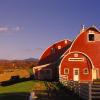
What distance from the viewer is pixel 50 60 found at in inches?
3159

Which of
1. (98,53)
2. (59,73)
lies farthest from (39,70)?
(98,53)

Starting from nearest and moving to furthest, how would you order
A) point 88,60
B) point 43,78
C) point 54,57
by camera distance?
point 88,60, point 43,78, point 54,57

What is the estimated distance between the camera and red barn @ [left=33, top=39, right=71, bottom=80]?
7094cm

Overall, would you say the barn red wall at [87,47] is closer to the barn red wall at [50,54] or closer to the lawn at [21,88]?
the barn red wall at [50,54]

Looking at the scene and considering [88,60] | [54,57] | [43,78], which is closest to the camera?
[88,60]

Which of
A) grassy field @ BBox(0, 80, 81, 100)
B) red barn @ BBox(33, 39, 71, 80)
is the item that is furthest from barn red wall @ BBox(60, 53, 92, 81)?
grassy field @ BBox(0, 80, 81, 100)

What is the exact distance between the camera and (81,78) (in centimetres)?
6347

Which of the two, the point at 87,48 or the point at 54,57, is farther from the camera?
the point at 54,57

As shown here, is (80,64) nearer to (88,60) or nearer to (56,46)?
(88,60)

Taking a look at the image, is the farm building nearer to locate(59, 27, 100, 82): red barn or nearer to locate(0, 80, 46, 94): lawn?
locate(59, 27, 100, 82): red barn

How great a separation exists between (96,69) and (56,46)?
20055 mm

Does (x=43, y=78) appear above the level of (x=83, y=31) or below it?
below

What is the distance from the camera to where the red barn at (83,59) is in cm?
6350

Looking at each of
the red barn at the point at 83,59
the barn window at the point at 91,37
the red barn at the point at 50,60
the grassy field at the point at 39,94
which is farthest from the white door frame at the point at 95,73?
the grassy field at the point at 39,94
